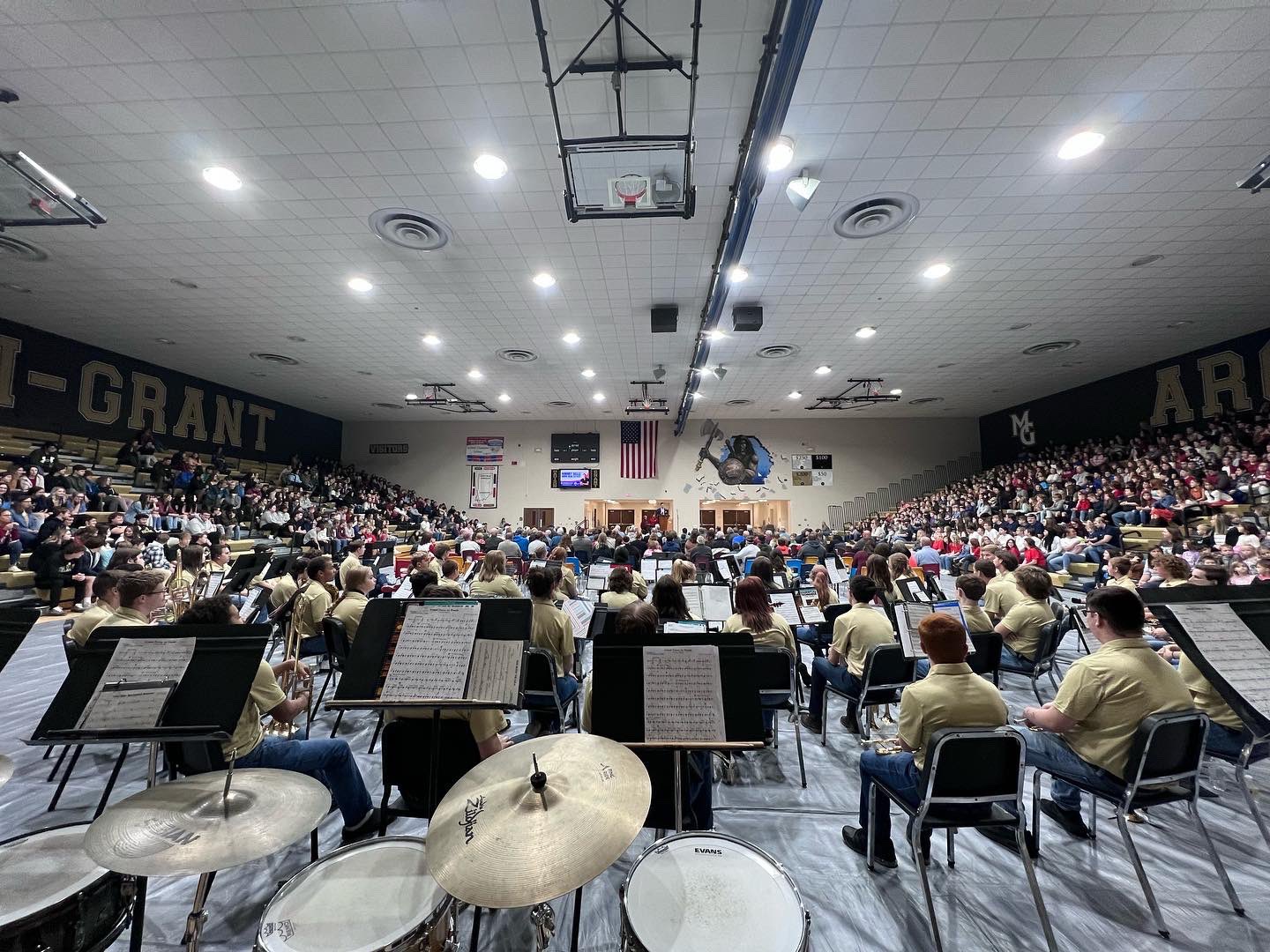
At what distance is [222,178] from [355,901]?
6.63m

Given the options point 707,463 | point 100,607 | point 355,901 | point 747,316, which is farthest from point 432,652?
point 707,463

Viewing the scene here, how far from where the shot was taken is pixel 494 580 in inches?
198

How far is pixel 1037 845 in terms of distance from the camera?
245cm

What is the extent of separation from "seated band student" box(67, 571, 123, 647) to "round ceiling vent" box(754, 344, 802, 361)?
9.93 m

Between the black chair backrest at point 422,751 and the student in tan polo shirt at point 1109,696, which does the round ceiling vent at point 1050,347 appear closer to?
the student in tan polo shirt at point 1109,696

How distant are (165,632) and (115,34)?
458 cm

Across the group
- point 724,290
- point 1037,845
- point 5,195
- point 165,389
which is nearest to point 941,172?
point 724,290

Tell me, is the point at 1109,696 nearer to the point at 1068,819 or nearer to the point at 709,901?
the point at 1068,819

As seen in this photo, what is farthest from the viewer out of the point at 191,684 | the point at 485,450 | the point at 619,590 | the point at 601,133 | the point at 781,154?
the point at 485,450

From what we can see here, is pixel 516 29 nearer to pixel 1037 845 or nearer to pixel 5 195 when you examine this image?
pixel 5 195

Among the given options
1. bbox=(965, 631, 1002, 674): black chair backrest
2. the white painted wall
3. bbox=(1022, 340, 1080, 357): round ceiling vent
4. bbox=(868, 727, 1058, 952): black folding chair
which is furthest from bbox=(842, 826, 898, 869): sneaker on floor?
the white painted wall

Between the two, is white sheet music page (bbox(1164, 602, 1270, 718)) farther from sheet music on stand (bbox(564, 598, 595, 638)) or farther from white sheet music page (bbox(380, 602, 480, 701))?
sheet music on stand (bbox(564, 598, 595, 638))

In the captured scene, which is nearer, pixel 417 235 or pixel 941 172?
pixel 941 172

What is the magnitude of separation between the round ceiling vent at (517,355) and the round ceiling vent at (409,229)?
3956 mm
